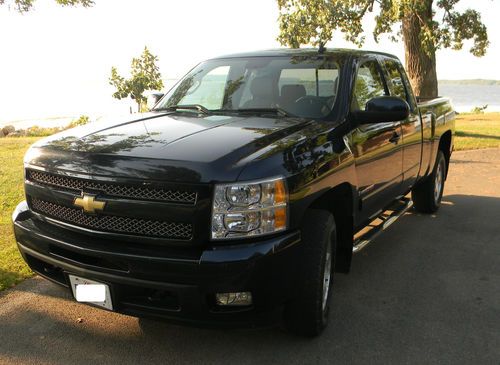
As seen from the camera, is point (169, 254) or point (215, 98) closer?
point (169, 254)

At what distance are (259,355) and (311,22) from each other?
14.2 metres

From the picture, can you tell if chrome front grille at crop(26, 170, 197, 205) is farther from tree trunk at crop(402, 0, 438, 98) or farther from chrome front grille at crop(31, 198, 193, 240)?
tree trunk at crop(402, 0, 438, 98)

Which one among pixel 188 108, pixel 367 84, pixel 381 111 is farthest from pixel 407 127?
pixel 188 108

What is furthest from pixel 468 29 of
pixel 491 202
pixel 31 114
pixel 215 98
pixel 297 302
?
pixel 31 114

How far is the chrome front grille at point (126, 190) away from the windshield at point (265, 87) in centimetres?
142

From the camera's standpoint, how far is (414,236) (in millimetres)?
5785

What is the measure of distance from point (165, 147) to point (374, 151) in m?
1.89

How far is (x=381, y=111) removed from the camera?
12.7ft

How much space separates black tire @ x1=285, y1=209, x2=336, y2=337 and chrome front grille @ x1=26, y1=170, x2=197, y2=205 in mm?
789

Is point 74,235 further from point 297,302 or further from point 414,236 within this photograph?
point 414,236

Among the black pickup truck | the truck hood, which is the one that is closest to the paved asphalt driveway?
the black pickup truck

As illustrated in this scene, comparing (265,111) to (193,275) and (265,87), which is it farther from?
(193,275)

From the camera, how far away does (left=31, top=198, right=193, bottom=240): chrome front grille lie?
281cm

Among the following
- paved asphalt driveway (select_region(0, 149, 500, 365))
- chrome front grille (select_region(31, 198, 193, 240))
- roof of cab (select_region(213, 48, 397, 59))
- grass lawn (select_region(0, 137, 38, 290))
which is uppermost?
roof of cab (select_region(213, 48, 397, 59))
